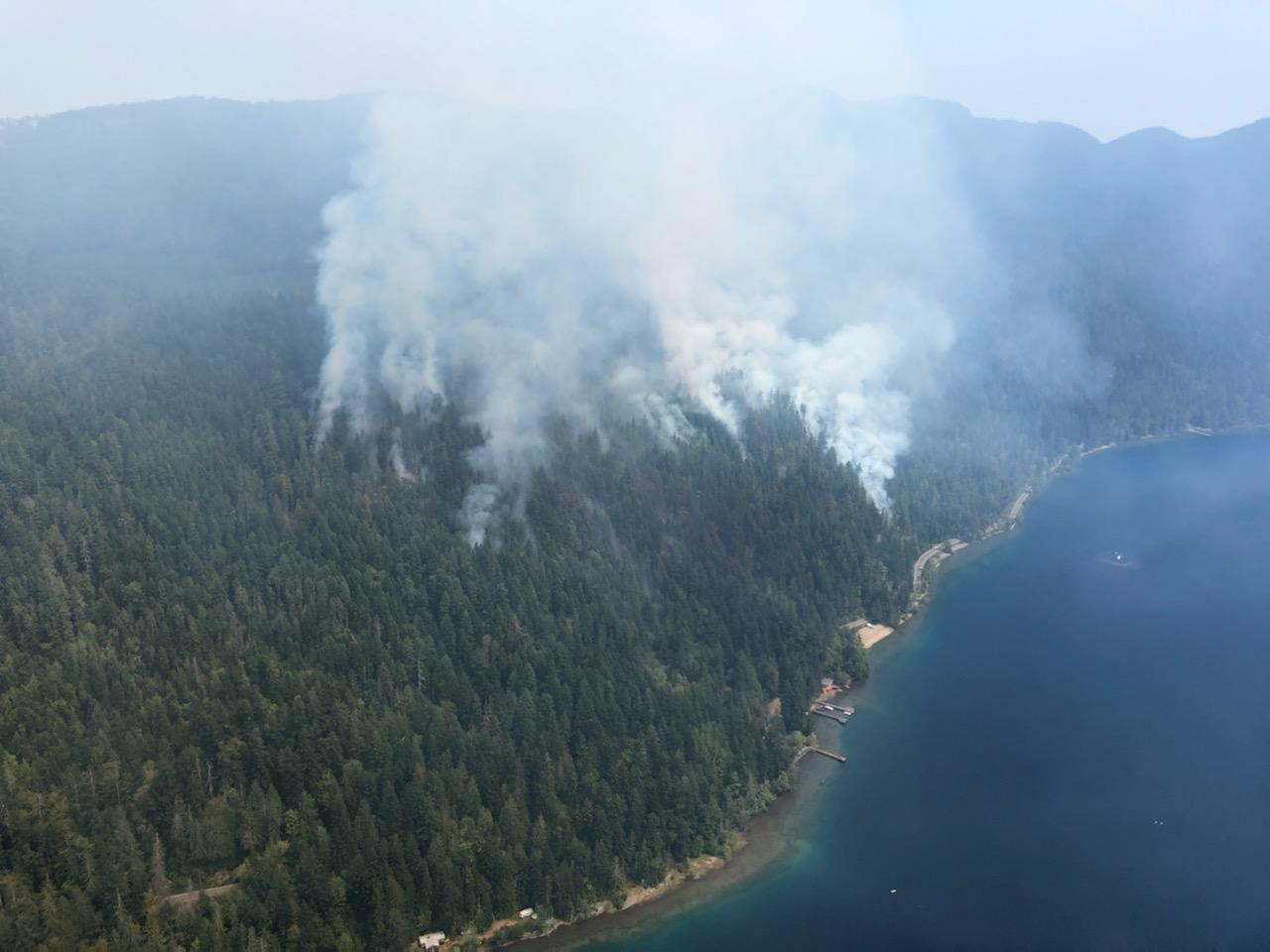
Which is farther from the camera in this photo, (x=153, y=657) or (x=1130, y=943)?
(x=153, y=657)

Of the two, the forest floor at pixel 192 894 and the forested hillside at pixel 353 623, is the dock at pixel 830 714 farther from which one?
the forest floor at pixel 192 894

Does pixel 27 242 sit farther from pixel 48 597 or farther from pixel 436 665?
pixel 436 665

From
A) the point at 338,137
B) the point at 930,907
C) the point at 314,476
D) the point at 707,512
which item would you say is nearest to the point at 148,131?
the point at 338,137

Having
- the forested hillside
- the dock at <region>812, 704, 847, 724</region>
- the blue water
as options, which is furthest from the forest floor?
the dock at <region>812, 704, 847, 724</region>

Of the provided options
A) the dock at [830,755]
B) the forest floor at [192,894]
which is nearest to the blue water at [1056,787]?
the dock at [830,755]

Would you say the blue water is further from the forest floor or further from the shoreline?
the forest floor

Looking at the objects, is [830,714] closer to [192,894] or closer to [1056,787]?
[1056,787]

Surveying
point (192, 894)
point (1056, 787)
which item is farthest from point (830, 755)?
point (192, 894)
